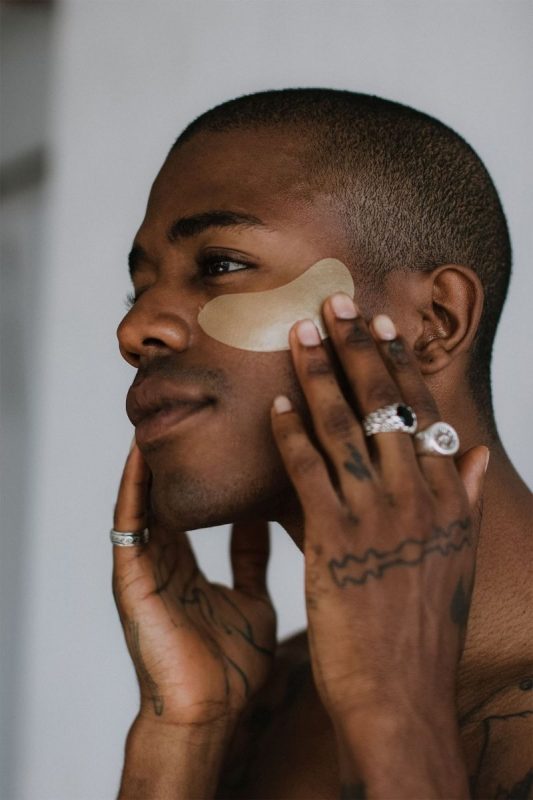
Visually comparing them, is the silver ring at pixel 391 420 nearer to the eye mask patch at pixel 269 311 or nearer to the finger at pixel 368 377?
the finger at pixel 368 377

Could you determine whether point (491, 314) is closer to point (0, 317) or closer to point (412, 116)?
point (412, 116)

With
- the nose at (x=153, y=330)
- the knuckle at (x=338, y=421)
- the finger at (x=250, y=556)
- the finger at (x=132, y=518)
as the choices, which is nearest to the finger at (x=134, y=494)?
the finger at (x=132, y=518)

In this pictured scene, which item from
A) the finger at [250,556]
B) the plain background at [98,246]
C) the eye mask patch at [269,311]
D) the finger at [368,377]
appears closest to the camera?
the finger at [368,377]

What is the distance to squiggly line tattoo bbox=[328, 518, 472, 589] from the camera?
1255 millimetres

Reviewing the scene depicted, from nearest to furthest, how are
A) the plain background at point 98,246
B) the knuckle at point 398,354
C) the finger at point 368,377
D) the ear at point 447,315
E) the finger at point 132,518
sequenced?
1. the finger at point 368,377
2. the knuckle at point 398,354
3. the ear at point 447,315
4. the finger at point 132,518
5. the plain background at point 98,246

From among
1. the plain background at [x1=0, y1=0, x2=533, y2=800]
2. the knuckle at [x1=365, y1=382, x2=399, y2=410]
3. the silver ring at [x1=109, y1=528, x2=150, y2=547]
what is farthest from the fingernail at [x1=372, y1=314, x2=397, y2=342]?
the plain background at [x1=0, y1=0, x2=533, y2=800]

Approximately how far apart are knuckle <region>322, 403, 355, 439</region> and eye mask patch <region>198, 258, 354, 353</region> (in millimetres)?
210

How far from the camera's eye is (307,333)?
4.81 feet

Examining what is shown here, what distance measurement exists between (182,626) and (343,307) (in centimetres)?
84

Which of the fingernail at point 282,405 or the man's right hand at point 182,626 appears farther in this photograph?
the man's right hand at point 182,626

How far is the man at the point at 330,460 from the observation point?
4.11 ft

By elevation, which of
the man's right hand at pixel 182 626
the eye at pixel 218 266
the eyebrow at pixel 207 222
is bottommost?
the man's right hand at pixel 182 626

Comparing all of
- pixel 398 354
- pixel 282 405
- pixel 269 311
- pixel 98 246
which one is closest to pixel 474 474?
pixel 398 354

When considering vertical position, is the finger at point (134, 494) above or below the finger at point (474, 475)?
above
